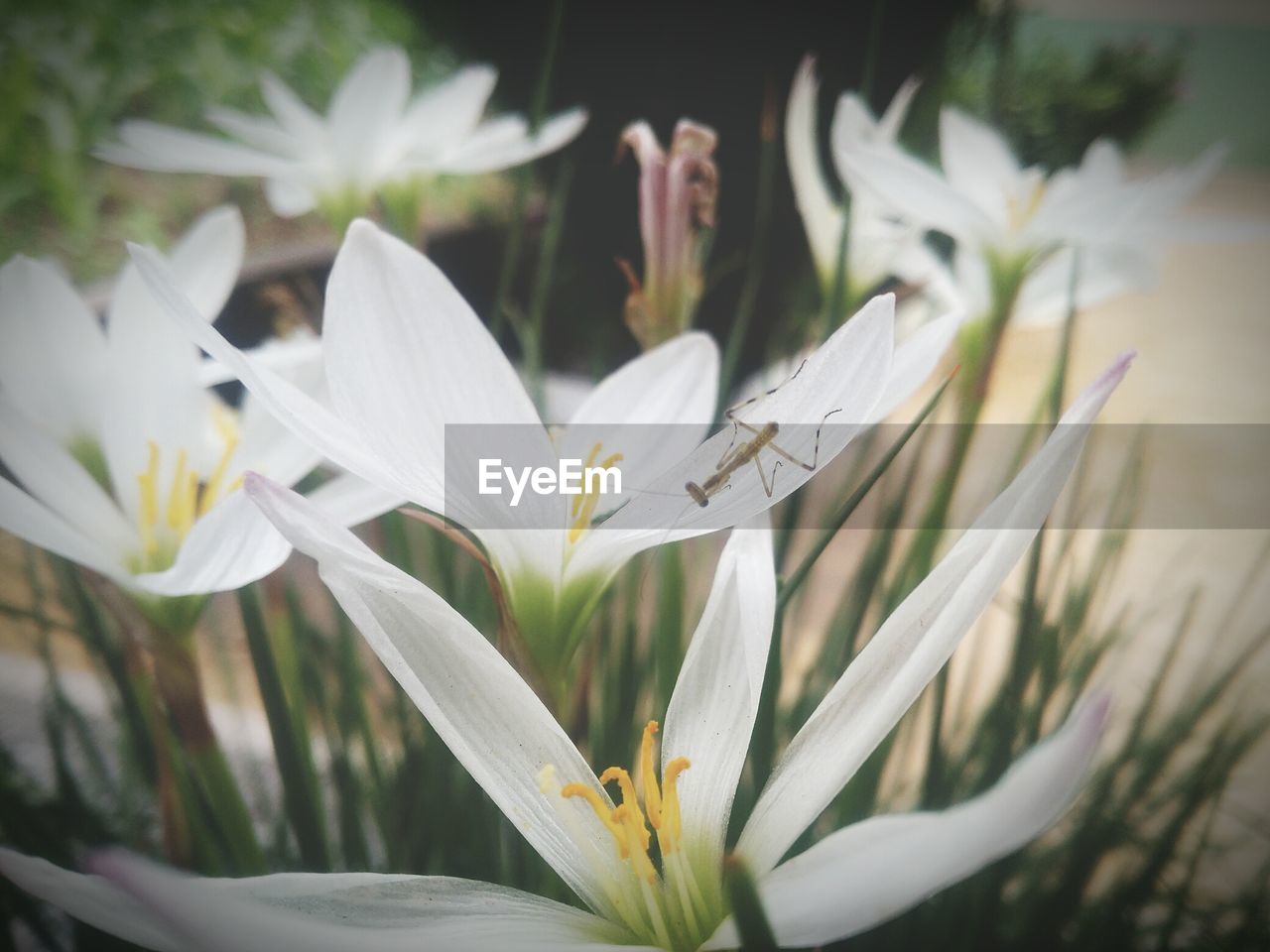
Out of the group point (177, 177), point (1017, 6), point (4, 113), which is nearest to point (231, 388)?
point (4, 113)

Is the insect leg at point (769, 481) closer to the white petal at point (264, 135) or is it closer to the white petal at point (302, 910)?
the white petal at point (302, 910)

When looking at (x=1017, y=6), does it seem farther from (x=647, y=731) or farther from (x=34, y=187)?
(x=34, y=187)

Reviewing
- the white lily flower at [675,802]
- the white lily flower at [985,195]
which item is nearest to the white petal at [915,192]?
the white lily flower at [985,195]

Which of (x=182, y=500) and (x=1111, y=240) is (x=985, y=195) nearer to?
(x=1111, y=240)

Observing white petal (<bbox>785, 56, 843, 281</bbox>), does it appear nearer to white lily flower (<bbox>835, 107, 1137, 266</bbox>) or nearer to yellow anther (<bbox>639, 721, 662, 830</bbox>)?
white lily flower (<bbox>835, 107, 1137, 266</bbox>)

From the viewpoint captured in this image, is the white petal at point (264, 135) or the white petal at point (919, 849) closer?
the white petal at point (919, 849)

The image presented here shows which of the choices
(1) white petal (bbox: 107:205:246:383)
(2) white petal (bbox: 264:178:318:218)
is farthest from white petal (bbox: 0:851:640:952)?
(2) white petal (bbox: 264:178:318:218)

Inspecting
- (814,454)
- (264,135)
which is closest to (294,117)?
(264,135)
